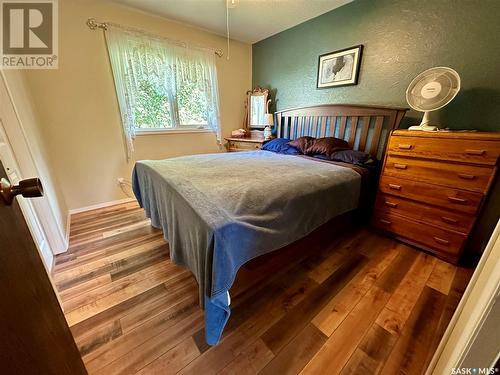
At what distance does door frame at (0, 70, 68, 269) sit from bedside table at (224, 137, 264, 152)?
2.47 meters

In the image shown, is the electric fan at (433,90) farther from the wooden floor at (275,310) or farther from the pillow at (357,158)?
the wooden floor at (275,310)

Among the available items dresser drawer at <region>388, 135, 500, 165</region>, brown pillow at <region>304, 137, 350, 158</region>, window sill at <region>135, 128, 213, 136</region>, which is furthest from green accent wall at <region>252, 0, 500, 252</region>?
window sill at <region>135, 128, 213, 136</region>

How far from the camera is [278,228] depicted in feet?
4.15

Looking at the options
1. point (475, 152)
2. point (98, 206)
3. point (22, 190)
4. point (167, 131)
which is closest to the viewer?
point (22, 190)

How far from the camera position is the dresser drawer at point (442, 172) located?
144cm

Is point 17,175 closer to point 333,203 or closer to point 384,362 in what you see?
point 333,203

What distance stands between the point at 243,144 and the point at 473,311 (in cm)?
313

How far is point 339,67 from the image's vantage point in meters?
2.51

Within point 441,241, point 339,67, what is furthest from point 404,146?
point 339,67

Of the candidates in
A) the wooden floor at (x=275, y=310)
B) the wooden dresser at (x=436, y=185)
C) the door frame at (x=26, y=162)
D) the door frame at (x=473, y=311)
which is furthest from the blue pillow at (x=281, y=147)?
the door frame at (x=26, y=162)

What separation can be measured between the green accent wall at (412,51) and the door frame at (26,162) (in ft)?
10.1

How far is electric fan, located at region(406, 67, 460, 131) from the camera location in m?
1.60

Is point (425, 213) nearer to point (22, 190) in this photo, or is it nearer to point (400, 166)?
point (400, 166)

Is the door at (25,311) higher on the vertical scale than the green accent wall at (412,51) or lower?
lower
